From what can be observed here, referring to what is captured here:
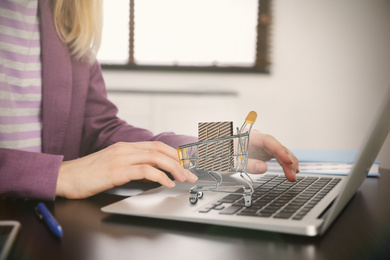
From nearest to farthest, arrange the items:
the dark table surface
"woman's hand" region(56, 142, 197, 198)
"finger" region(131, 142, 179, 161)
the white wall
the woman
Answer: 1. the dark table surface
2. "woman's hand" region(56, 142, 197, 198)
3. "finger" region(131, 142, 179, 161)
4. the woman
5. the white wall

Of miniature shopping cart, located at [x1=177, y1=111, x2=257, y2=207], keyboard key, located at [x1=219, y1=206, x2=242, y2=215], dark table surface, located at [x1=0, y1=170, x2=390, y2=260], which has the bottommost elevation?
dark table surface, located at [x1=0, y1=170, x2=390, y2=260]

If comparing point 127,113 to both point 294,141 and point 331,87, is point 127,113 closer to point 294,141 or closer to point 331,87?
point 294,141

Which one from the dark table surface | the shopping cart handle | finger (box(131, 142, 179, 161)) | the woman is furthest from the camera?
the woman

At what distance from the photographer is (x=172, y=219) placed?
49cm

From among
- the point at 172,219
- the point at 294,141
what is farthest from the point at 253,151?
the point at 294,141

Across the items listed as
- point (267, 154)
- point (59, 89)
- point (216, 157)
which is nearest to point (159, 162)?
point (216, 157)

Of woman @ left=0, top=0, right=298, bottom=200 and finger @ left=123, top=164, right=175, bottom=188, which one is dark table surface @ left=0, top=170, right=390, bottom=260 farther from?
woman @ left=0, top=0, right=298, bottom=200

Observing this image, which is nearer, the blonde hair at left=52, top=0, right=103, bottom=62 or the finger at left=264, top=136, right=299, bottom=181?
the finger at left=264, top=136, right=299, bottom=181

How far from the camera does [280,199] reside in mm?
560

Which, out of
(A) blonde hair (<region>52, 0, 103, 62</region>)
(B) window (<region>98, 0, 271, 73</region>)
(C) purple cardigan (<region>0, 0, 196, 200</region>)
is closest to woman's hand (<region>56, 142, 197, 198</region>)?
(C) purple cardigan (<region>0, 0, 196, 200</region>)

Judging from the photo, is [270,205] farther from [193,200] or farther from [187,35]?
[187,35]

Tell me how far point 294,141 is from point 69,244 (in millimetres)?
2770

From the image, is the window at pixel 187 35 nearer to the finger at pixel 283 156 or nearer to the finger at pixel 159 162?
the finger at pixel 283 156

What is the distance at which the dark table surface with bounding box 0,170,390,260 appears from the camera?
391 millimetres
